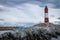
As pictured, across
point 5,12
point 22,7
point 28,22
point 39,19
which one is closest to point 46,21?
point 39,19

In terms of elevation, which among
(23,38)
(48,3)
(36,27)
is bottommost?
(23,38)

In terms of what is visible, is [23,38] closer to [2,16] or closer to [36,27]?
[36,27]

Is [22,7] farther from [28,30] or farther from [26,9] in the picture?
[28,30]

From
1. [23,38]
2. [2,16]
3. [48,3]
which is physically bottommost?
[23,38]

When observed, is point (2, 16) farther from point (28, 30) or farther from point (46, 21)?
point (46, 21)

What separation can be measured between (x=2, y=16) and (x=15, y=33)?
317mm

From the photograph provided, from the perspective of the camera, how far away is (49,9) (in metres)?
2.24

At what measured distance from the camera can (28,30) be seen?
86.3 inches

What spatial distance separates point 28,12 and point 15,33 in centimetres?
38

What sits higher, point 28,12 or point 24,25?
point 28,12

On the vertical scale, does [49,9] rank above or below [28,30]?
above

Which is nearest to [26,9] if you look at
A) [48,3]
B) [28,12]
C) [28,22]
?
[28,12]

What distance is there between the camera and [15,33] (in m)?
2.18

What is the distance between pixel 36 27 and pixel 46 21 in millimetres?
177
